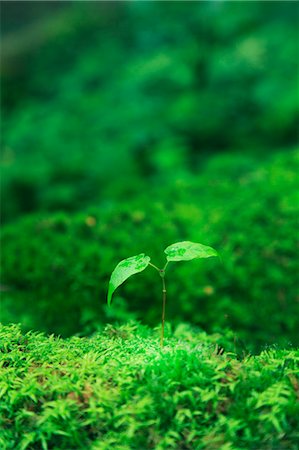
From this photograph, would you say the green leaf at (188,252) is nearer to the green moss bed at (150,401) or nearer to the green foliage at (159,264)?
the green moss bed at (150,401)

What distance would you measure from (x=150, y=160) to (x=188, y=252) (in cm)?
364

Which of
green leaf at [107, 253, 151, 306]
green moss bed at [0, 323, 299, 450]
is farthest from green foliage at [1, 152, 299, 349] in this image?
green moss bed at [0, 323, 299, 450]

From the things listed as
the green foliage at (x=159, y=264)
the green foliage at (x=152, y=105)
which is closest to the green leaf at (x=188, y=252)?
the green foliage at (x=159, y=264)

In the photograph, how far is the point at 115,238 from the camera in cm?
324

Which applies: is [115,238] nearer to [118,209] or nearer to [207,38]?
[118,209]

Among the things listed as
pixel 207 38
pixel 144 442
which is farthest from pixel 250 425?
pixel 207 38

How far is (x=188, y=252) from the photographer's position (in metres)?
1.62

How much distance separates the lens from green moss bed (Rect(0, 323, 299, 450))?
130cm

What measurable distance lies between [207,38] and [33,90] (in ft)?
6.57

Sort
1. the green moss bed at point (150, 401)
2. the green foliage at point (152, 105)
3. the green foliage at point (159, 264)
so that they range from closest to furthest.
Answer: the green moss bed at point (150, 401) < the green foliage at point (159, 264) < the green foliage at point (152, 105)

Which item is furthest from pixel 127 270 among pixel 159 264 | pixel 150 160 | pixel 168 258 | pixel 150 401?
pixel 150 160

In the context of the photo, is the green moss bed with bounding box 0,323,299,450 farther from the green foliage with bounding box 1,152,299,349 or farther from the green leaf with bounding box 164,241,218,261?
the green foliage with bounding box 1,152,299,349

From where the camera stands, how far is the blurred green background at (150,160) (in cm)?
303

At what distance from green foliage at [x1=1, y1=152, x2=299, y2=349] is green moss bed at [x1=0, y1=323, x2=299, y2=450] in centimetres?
135
